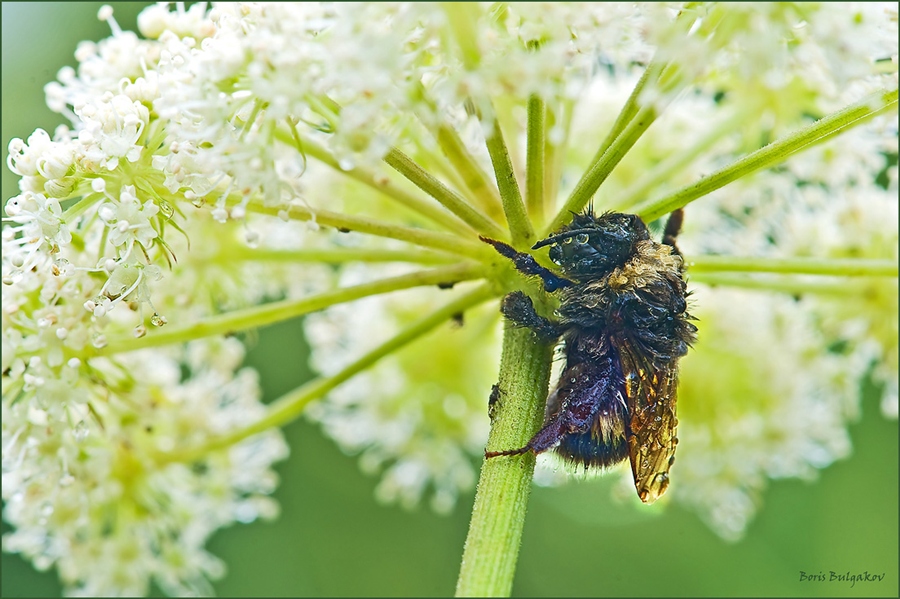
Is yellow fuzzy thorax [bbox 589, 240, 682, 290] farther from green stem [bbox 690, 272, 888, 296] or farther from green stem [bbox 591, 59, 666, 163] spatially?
green stem [bbox 690, 272, 888, 296]

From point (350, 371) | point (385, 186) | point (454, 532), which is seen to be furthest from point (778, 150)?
point (454, 532)

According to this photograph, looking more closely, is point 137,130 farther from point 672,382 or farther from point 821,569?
point 821,569

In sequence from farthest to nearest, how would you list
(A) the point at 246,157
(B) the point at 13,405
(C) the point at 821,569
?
(C) the point at 821,569
(B) the point at 13,405
(A) the point at 246,157

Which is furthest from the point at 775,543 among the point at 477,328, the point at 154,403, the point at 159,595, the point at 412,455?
the point at 154,403

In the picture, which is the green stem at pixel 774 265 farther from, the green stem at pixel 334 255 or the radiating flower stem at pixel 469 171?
the green stem at pixel 334 255

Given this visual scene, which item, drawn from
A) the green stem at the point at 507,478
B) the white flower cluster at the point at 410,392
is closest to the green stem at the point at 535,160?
the green stem at the point at 507,478
